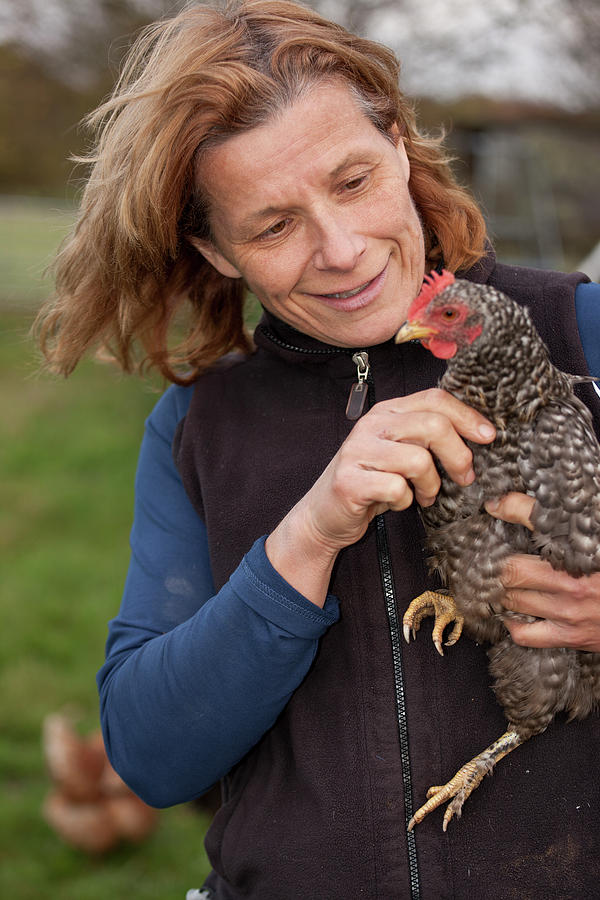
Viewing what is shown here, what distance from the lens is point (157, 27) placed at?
82.9 inches

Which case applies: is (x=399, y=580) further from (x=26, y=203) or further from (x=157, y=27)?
(x=26, y=203)

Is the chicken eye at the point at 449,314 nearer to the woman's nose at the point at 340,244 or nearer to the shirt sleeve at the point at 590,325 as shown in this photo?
the woman's nose at the point at 340,244


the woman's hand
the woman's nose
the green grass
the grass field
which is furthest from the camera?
the green grass

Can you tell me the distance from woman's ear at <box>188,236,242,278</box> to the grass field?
2.09ft

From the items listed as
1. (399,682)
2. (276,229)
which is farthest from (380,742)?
(276,229)

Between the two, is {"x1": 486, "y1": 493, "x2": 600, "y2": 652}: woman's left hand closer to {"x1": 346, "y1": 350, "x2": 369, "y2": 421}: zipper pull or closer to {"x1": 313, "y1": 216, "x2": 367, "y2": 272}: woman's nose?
{"x1": 346, "y1": 350, "x2": 369, "y2": 421}: zipper pull

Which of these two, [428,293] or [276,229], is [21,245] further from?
[428,293]

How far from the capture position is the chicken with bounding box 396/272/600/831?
1.70m

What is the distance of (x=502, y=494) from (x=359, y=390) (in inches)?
15.4

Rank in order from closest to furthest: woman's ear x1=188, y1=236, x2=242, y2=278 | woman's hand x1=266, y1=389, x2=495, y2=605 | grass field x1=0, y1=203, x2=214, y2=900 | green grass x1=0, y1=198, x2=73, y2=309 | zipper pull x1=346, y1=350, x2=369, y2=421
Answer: woman's hand x1=266, y1=389, x2=495, y2=605, zipper pull x1=346, y1=350, x2=369, y2=421, woman's ear x1=188, y1=236, x2=242, y2=278, grass field x1=0, y1=203, x2=214, y2=900, green grass x1=0, y1=198, x2=73, y2=309

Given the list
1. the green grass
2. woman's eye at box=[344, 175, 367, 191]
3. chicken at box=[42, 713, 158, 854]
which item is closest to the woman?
woman's eye at box=[344, 175, 367, 191]

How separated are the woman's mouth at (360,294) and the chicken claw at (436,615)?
2.12ft

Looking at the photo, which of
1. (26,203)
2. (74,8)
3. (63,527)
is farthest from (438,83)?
(26,203)

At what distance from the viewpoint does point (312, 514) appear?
1.65 m
